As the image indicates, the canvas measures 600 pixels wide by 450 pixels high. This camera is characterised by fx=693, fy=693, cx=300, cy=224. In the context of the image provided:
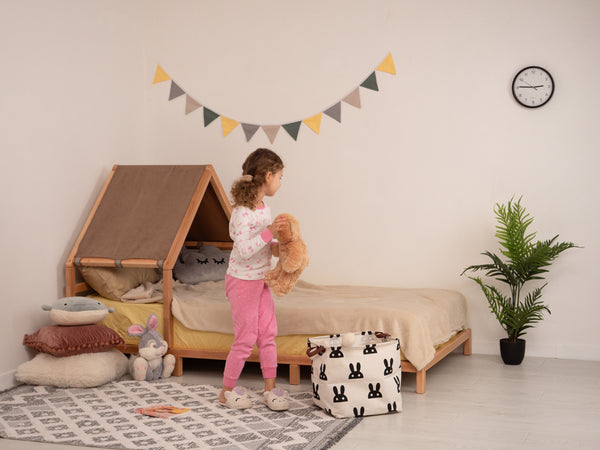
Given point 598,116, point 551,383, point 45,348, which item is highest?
point 598,116

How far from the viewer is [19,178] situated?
12.2ft

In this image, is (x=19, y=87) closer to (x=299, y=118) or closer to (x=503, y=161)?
(x=299, y=118)

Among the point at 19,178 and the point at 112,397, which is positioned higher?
the point at 19,178

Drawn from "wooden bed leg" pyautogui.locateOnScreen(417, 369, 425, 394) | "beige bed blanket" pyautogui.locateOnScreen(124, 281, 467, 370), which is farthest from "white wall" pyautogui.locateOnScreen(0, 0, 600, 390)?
"wooden bed leg" pyautogui.locateOnScreen(417, 369, 425, 394)

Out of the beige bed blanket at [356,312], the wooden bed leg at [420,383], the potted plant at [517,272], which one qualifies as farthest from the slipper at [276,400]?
the potted plant at [517,272]

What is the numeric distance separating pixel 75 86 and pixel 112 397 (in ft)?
6.37

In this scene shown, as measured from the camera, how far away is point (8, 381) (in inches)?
142

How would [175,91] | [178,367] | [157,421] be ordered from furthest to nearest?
[175,91] → [178,367] → [157,421]

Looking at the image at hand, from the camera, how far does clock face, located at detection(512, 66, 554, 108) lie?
13.7 ft

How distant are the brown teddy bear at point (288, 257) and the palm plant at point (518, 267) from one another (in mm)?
1419

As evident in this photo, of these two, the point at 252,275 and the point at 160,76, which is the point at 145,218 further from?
the point at 160,76

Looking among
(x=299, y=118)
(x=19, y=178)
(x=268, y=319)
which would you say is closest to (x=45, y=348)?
(x=19, y=178)

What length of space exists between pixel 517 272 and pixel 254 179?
1.77 metres

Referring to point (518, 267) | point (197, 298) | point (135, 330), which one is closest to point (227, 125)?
point (197, 298)
